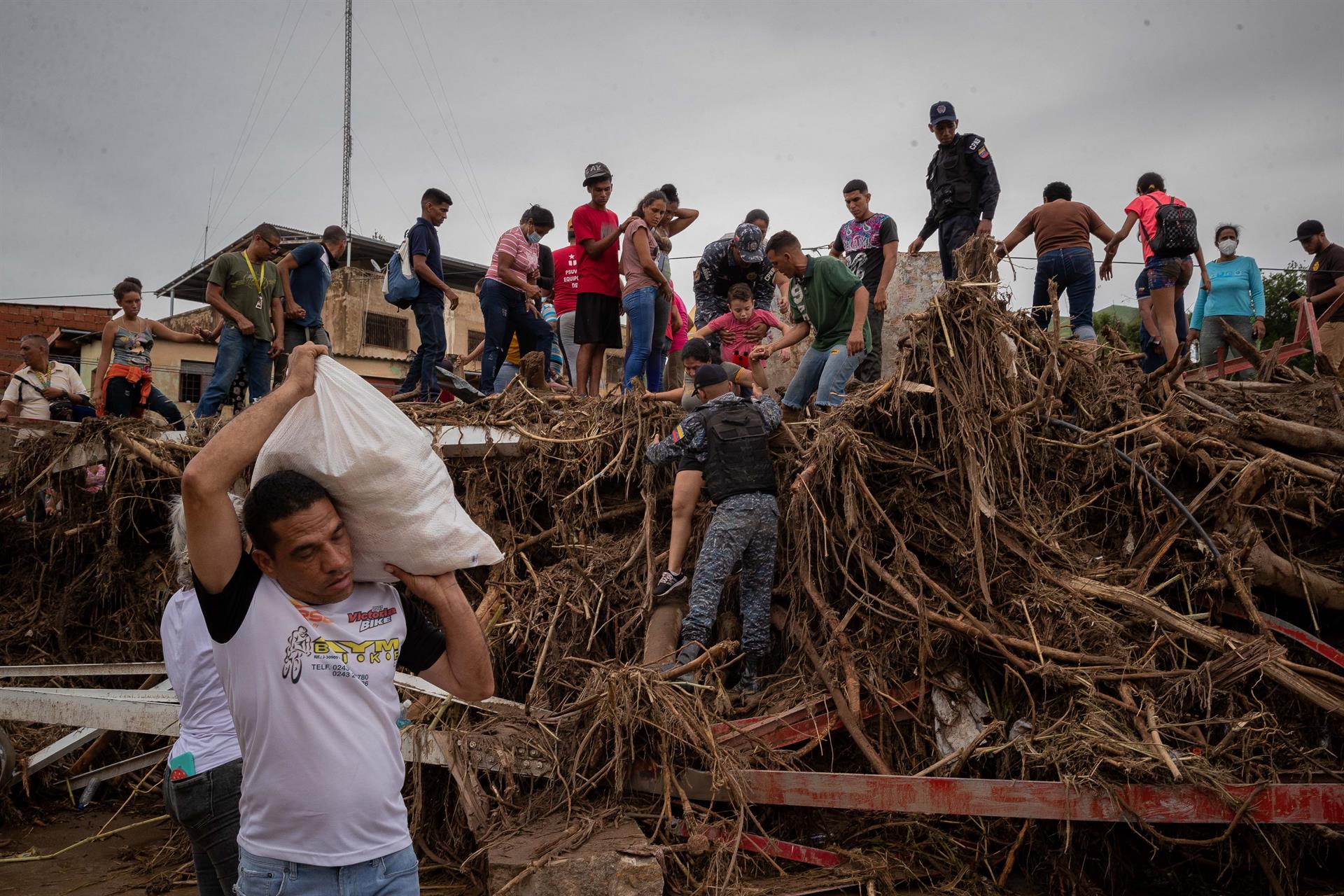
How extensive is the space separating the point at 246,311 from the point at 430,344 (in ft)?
5.07

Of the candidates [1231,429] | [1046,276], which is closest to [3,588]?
[1046,276]

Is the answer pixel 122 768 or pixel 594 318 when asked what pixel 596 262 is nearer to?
pixel 594 318

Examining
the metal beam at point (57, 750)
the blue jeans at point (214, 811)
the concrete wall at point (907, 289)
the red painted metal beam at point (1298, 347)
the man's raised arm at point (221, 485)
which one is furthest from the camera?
the concrete wall at point (907, 289)

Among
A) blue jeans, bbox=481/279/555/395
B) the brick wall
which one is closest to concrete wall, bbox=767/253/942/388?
blue jeans, bbox=481/279/555/395

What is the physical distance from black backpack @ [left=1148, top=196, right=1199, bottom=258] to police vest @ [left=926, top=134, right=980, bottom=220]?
155cm

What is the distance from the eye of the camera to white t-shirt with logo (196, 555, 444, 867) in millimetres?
2025

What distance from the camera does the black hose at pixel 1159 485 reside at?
5.70 m

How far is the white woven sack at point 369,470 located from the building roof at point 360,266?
925 inches

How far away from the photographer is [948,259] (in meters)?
8.34

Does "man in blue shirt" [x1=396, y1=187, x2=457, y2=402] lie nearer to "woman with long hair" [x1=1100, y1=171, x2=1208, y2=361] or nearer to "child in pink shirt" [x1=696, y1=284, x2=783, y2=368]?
"child in pink shirt" [x1=696, y1=284, x2=783, y2=368]

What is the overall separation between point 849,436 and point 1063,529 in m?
1.61

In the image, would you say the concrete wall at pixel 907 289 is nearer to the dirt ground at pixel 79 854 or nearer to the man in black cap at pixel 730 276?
the man in black cap at pixel 730 276

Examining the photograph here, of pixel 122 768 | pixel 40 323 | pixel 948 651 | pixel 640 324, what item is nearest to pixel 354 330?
pixel 40 323

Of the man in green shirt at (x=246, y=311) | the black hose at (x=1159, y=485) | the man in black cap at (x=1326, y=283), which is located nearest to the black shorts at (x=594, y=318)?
the man in green shirt at (x=246, y=311)
